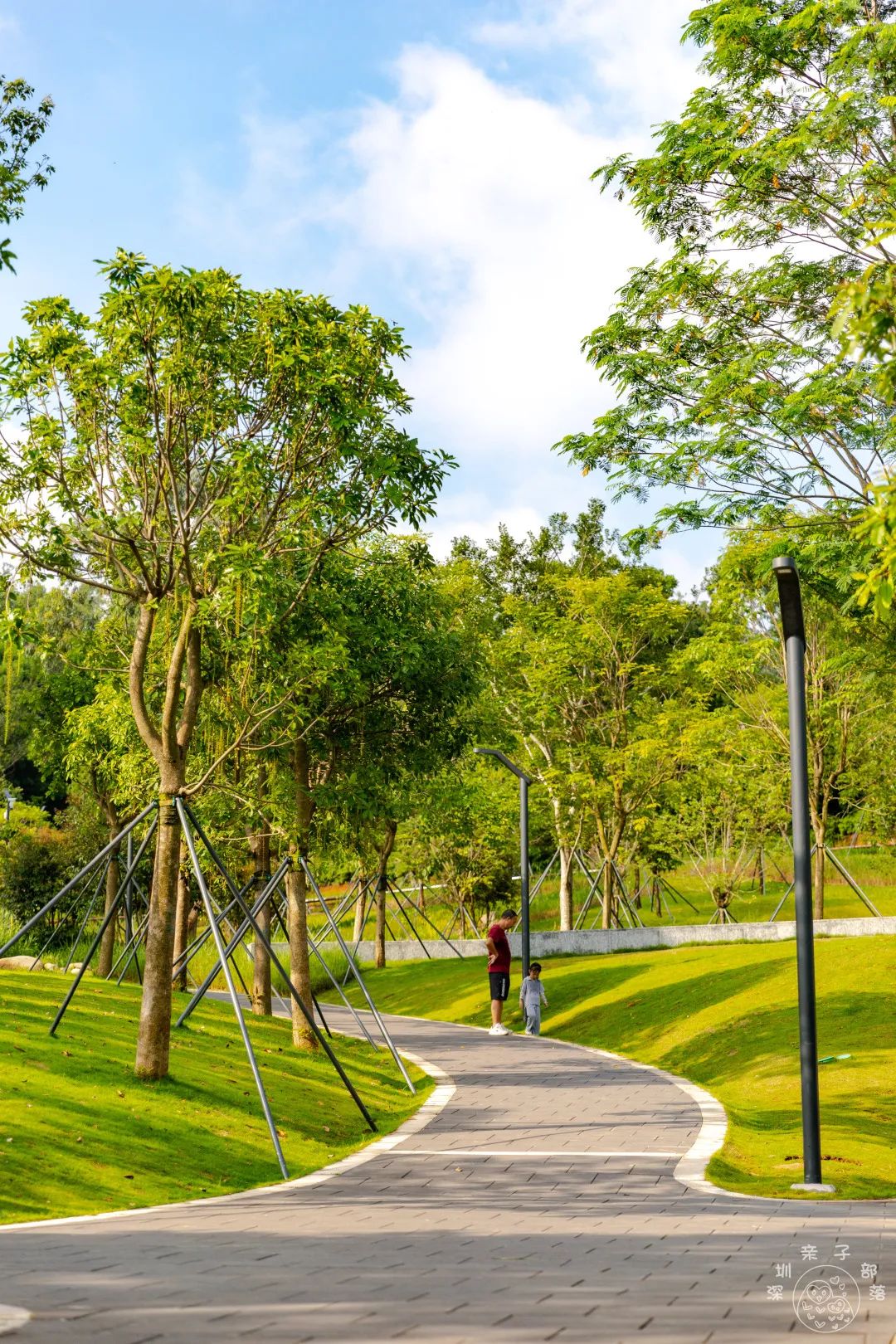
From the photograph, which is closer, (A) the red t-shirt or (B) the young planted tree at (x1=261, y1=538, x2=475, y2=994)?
(B) the young planted tree at (x1=261, y1=538, x2=475, y2=994)

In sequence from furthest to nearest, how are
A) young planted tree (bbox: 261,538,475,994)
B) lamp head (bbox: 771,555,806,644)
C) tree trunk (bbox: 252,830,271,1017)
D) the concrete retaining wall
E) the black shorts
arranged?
the concrete retaining wall → tree trunk (bbox: 252,830,271,1017) → the black shorts → young planted tree (bbox: 261,538,475,994) → lamp head (bbox: 771,555,806,644)

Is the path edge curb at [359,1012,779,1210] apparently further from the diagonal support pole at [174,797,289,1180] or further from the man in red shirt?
the diagonal support pole at [174,797,289,1180]

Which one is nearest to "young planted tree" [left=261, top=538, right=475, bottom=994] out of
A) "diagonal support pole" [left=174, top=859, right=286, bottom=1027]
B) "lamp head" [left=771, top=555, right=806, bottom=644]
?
"diagonal support pole" [left=174, top=859, right=286, bottom=1027]

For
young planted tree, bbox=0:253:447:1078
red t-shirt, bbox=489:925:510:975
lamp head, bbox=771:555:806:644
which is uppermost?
young planted tree, bbox=0:253:447:1078

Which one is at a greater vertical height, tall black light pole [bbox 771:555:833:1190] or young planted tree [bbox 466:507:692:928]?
young planted tree [bbox 466:507:692:928]

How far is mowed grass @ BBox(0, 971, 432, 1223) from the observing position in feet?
32.8

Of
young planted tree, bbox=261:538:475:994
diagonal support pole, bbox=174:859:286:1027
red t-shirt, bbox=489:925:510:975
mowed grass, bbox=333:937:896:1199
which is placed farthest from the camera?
red t-shirt, bbox=489:925:510:975

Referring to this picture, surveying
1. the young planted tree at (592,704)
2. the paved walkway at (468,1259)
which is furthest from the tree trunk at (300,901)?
the young planted tree at (592,704)

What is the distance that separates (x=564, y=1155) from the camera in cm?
1170

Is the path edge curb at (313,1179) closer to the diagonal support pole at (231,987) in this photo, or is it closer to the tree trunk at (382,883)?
the diagonal support pole at (231,987)

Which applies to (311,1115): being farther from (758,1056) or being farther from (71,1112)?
(758,1056)

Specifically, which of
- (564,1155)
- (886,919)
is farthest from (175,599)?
(886,919)

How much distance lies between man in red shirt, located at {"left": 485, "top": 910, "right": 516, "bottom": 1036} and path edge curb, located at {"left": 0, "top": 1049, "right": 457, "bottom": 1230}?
504 centimetres

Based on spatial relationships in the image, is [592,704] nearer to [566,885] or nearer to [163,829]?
[566,885]
